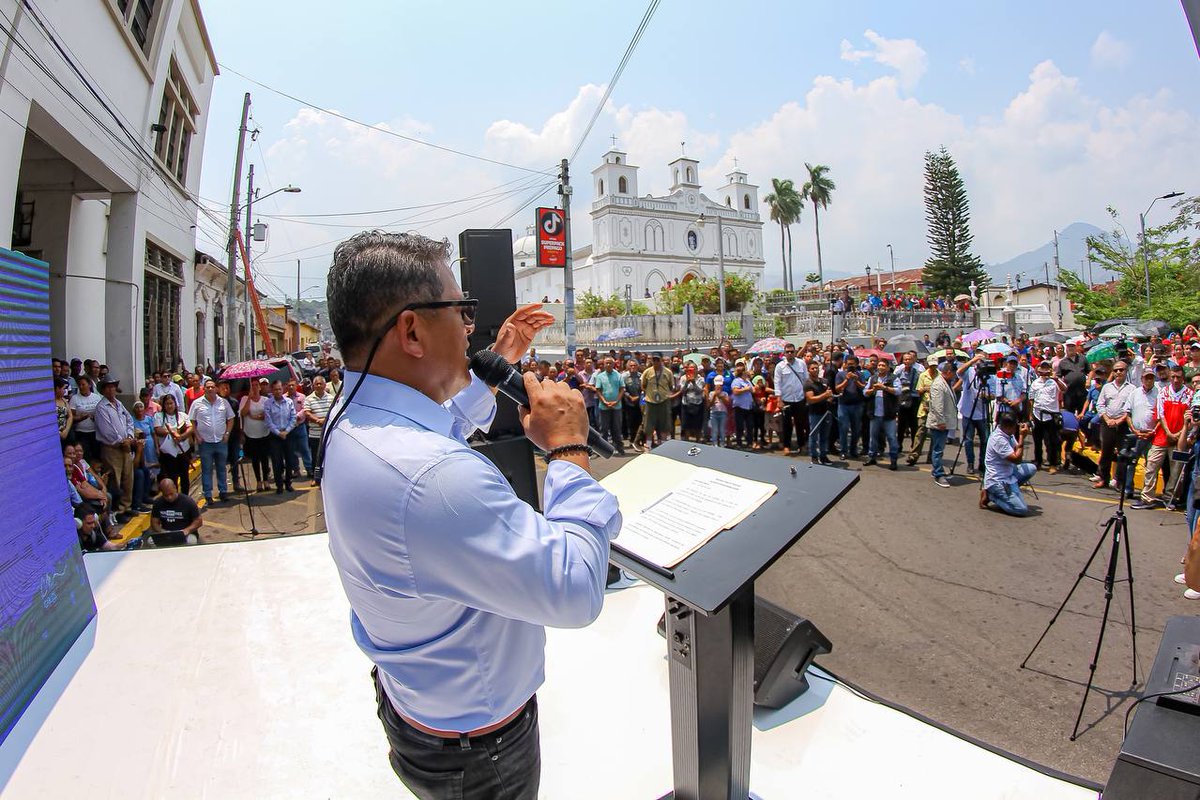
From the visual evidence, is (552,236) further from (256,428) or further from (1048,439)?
(1048,439)

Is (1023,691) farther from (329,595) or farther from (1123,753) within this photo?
(329,595)

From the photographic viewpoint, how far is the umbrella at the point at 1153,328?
18620 mm

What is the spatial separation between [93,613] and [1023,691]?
215 inches

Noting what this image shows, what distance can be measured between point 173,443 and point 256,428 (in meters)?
1.05

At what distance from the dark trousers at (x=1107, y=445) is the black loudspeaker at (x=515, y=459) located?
813 centimetres

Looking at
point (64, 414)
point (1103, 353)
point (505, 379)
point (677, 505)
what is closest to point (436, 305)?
point (505, 379)

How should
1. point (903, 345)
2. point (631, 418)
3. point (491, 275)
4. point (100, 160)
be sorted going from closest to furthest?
point (491, 275) < point (100, 160) < point (631, 418) < point (903, 345)

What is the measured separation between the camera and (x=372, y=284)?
125 cm

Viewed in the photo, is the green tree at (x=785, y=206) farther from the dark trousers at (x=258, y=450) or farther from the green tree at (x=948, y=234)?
the dark trousers at (x=258, y=450)

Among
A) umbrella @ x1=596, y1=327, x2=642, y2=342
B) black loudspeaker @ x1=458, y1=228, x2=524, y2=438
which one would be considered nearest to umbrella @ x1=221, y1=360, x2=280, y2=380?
→ black loudspeaker @ x1=458, y1=228, x2=524, y2=438

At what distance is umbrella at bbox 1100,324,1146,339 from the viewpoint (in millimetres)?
17062

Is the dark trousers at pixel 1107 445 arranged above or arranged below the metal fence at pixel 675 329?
below

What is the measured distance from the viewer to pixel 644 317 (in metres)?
32.8

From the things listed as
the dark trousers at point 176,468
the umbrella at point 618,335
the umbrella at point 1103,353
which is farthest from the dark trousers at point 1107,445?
the umbrella at point 618,335
